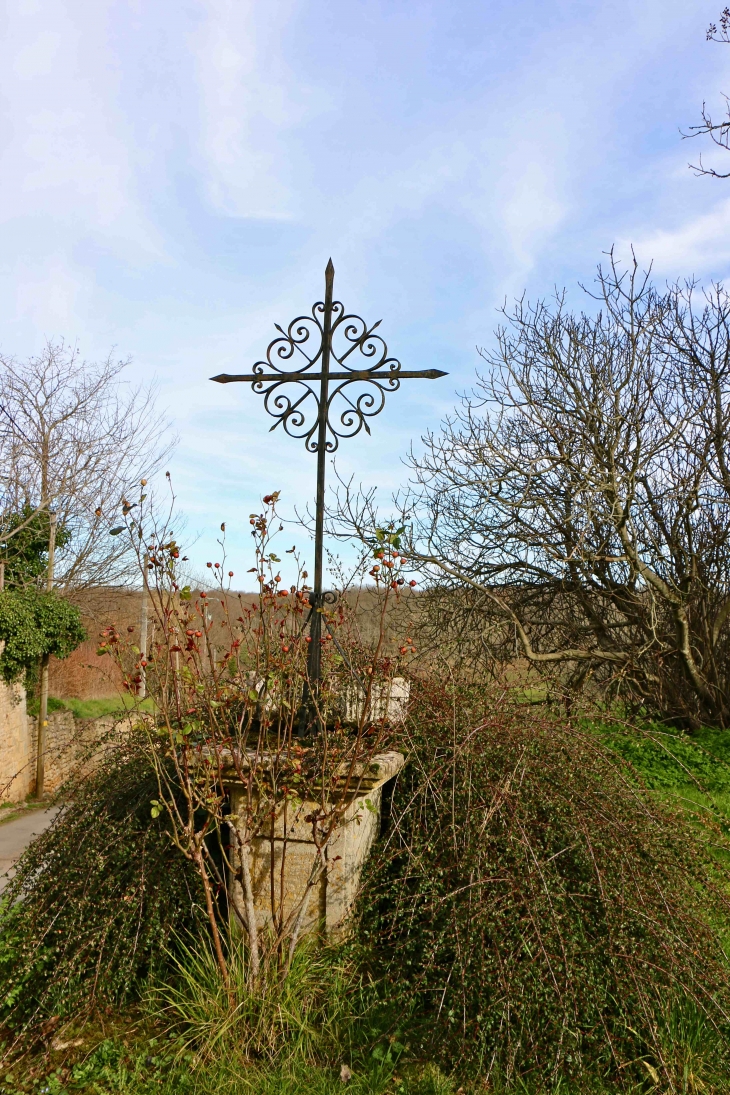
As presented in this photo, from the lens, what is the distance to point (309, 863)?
126 inches

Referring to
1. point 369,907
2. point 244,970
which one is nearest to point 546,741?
point 369,907

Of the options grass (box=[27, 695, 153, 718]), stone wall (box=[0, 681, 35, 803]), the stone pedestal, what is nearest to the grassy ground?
the stone pedestal

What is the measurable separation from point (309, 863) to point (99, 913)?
909 mm

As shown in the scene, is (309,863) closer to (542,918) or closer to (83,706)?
(542,918)

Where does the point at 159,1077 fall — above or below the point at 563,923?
below

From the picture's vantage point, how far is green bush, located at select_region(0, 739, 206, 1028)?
308 centimetres

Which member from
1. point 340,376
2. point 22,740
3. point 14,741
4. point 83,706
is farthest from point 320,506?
point 83,706

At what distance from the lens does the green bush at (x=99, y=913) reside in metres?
3.08

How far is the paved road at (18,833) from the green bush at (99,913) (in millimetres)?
4801

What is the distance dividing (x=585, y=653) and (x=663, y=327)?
4223 millimetres

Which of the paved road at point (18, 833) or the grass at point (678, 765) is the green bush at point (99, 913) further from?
the paved road at point (18, 833)

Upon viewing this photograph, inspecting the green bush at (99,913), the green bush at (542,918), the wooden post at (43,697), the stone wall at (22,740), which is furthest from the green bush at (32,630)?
the green bush at (542,918)

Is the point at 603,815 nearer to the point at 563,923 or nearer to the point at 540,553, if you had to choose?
the point at 563,923

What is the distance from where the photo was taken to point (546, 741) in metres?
3.70
